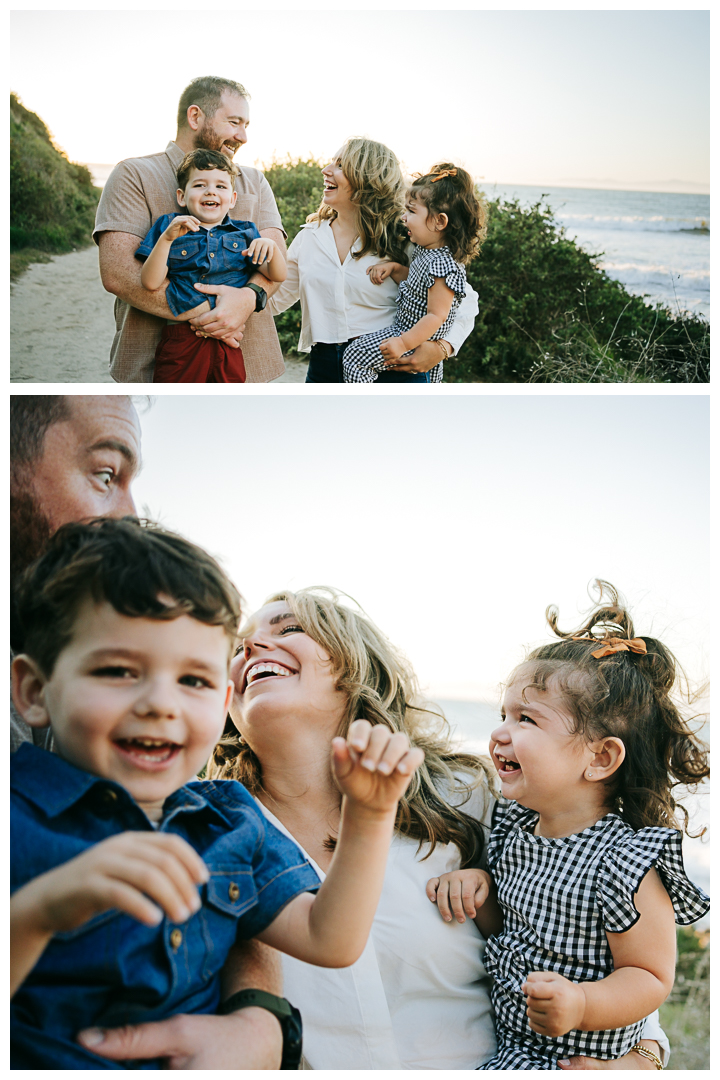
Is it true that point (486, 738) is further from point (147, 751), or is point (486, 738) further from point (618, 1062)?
point (147, 751)

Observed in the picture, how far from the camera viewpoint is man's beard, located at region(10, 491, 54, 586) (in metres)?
1.95

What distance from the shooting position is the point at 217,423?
236cm

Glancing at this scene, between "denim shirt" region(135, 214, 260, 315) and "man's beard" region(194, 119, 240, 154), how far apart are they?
225 millimetres

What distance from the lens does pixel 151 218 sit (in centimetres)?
246

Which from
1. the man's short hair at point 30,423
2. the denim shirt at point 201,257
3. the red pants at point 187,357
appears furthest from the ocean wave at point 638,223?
the man's short hair at point 30,423

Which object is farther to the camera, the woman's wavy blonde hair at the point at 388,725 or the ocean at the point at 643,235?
the ocean at the point at 643,235

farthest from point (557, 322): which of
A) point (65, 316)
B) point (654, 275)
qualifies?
point (65, 316)

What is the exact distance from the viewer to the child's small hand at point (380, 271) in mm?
2658

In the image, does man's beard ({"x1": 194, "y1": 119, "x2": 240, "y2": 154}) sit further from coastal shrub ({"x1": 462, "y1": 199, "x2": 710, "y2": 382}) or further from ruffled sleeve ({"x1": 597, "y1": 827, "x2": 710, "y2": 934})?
ruffled sleeve ({"x1": 597, "y1": 827, "x2": 710, "y2": 934})

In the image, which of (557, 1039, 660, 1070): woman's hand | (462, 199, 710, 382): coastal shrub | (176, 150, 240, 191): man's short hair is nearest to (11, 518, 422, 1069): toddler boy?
(557, 1039, 660, 1070): woman's hand

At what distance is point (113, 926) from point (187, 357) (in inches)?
62.7

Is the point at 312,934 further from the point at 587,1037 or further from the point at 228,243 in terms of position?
the point at 228,243

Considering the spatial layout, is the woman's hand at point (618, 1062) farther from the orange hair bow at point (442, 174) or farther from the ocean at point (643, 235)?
the ocean at point (643, 235)
